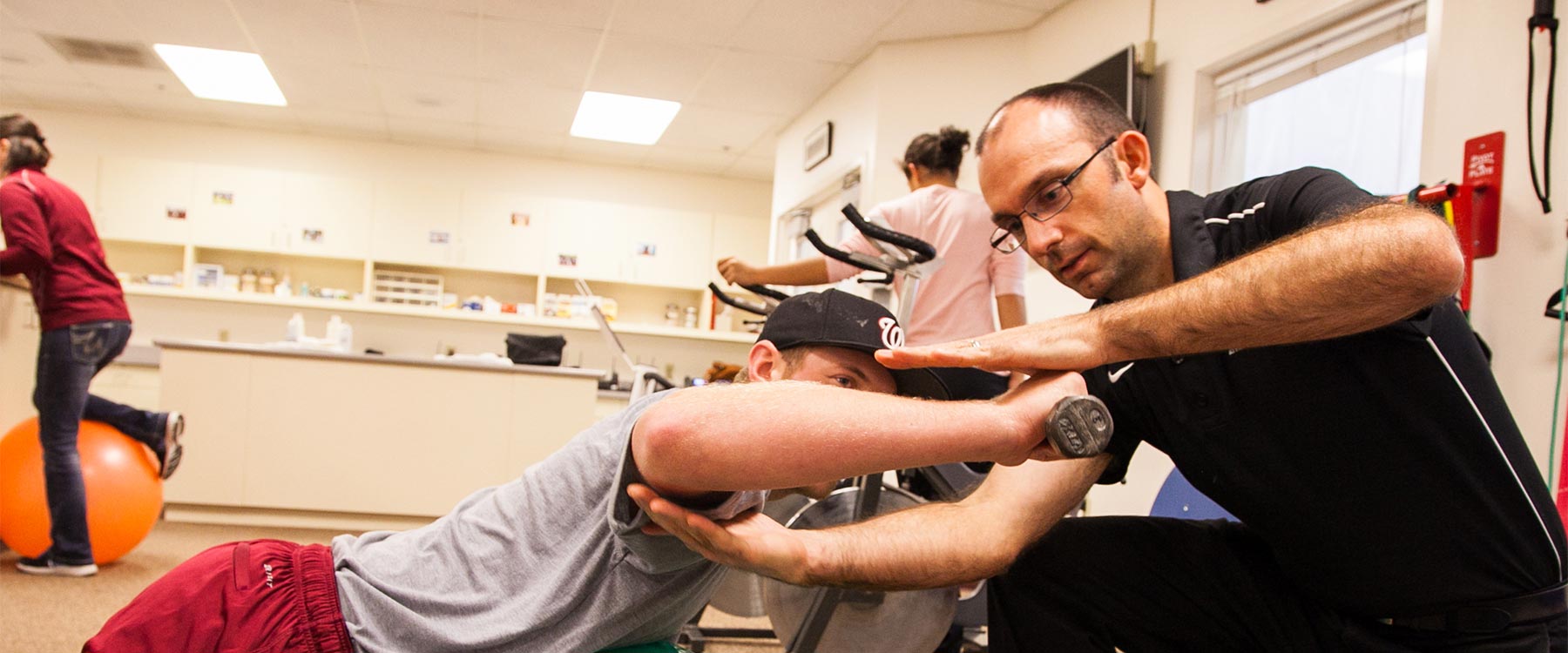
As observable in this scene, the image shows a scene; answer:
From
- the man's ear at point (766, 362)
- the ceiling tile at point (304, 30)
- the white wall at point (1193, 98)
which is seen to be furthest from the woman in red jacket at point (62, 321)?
the white wall at point (1193, 98)

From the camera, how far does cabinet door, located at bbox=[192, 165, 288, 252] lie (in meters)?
7.36

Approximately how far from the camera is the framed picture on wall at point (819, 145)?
6.04 metres

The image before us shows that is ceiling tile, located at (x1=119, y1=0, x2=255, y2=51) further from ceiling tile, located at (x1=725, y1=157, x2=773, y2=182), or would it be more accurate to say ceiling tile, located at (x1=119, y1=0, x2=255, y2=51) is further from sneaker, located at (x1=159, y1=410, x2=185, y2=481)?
Result: ceiling tile, located at (x1=725, y1=157, x2=773, y2=182)

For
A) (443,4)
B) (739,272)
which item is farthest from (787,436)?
(443,4)

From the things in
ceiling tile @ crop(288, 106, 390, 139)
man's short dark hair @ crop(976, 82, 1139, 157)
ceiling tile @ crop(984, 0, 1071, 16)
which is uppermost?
ceiling tile @ crop(984, 0, 1071, 16)

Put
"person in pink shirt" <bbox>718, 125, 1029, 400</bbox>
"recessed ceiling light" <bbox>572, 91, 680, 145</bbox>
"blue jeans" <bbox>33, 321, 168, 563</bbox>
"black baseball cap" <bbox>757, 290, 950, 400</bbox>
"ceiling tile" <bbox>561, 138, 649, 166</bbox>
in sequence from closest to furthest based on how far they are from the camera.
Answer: "black baseball cap" <bbox>757, 290, 950, 400</bbox> < "person in pink shirt" <bbox>718, 125, 1029, 400</bbox> < "blue jeans" <bbox>33, 321, 168, 563</bbox> < "recessed ceiling light" <bbox>572, 91, 680, 145</bbox> < "ceiling tile" <bbox>561, 138, 649, 166</bbox>

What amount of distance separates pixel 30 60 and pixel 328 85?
5.81 feet

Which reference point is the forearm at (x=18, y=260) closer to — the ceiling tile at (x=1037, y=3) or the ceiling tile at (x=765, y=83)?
the ceiling tile at (x=765, y=83)

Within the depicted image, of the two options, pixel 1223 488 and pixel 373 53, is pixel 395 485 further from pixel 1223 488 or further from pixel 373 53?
pixel 1223 488

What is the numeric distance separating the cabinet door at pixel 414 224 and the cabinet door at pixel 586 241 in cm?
78

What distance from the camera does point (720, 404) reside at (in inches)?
34.2

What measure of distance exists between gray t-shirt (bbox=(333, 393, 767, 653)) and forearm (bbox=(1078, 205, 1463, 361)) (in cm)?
47

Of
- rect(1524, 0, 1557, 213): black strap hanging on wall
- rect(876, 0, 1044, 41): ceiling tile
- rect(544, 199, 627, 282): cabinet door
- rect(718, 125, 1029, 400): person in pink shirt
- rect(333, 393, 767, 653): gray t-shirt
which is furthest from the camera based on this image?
rect(544, 199, 627, 282): cabinet door

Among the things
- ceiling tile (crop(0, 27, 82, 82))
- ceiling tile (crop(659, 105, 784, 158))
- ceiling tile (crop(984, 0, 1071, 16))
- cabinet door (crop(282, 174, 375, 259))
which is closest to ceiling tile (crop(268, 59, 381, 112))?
cabinet door (crop(282, 174, 375, 259))
